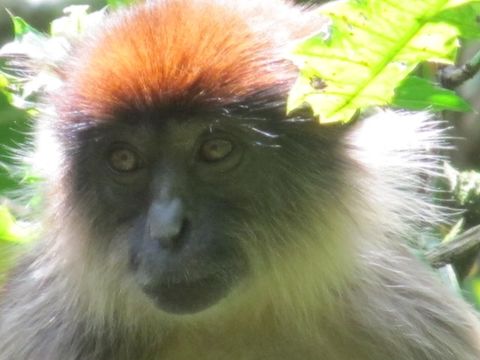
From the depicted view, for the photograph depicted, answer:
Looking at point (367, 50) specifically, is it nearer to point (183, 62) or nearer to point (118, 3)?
point (183, 62)

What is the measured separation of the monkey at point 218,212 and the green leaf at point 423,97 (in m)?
0.26

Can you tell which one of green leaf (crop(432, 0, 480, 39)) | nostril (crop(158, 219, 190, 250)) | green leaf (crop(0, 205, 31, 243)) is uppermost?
green leaf (crop(432, 0, 480, 39))

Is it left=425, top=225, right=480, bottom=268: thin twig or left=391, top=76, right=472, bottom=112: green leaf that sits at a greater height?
left=391, top=76, right=472, bottom=112: green leaf

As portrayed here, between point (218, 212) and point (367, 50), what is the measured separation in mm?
1105

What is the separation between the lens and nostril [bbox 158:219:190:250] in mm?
2936

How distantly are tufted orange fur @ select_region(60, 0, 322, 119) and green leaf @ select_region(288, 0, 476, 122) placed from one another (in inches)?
34.0

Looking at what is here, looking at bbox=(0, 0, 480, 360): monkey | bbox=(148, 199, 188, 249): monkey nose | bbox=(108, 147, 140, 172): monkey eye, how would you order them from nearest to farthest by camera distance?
bbox=(148, 199, 188, 249): monkey nose < bbox=(0, 0, 480, 360): monkey < bbox=(108, 147, 140, 172): monkey eye

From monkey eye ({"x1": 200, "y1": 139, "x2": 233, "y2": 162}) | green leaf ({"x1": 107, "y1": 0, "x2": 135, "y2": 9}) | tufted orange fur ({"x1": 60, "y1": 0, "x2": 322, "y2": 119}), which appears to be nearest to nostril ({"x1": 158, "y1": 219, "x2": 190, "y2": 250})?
monkey eye ({"x1": 200, "y1": 139, "x2": 233, "y2": 162})

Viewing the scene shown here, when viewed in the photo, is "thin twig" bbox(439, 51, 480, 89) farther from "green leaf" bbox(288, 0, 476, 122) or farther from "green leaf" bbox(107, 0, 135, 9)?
"green leaf" bbox(288, 0, 476, 122)

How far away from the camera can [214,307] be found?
3.25m

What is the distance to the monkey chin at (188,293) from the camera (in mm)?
3021

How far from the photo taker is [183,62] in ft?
10.4

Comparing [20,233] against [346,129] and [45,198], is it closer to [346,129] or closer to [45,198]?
[45,198]

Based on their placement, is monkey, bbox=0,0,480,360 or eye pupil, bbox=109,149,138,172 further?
eye pupil, bbox=109,149,138,172
